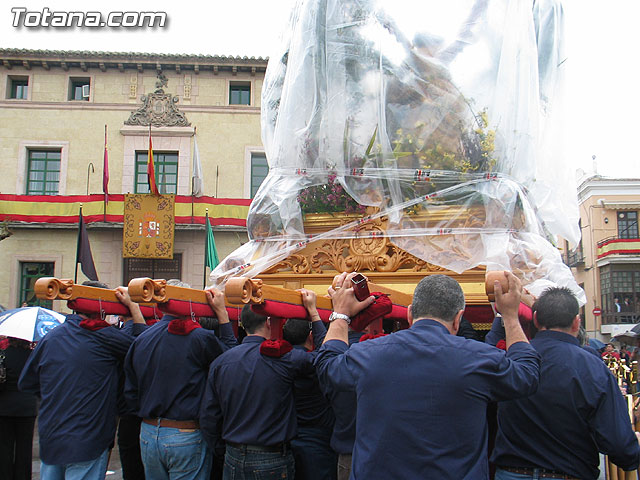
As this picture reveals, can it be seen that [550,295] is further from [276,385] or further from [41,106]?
[41,106]

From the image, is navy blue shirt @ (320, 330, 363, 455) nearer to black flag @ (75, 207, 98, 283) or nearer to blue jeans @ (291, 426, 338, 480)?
blue jeans @ (291, 426, 338, 480)

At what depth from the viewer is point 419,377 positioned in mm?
2307

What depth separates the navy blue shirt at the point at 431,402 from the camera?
7.39 feet

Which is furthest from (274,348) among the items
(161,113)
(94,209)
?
(161,113)

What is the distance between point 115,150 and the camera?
1831 centimetres

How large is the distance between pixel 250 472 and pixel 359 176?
2.12 meters

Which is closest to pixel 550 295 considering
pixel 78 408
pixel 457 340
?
pixel 457 340

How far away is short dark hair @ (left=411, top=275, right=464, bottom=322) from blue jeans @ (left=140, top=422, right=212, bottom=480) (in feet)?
6.35

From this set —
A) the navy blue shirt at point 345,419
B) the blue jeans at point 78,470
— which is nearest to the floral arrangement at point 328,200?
the navy blue shirt at point 345,419

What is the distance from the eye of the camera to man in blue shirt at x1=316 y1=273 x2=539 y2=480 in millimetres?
2256

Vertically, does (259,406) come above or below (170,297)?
below

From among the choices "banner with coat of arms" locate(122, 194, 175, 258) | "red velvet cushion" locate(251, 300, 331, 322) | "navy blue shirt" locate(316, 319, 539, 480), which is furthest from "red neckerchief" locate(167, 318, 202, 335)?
"banner with coat of arms" locate(122, 194, 175, 258)

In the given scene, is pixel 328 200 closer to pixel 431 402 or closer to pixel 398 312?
pixel 398 312

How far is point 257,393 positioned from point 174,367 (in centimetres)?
66
